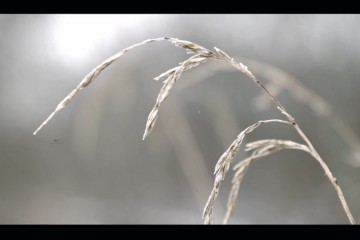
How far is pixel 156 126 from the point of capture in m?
4.09

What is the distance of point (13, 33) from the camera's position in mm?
4594

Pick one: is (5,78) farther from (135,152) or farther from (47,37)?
(135,152)

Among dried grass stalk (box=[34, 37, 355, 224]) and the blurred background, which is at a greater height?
dried grass stalk (box=[34, 37, 355, 224])

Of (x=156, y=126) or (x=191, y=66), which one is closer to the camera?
(x=191, y=66)

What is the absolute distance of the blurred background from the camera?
3678 mm

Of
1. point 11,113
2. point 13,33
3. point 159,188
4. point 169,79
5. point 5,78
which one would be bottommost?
point 159,188

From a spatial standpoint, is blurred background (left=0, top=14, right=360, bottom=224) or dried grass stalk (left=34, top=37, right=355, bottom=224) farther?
blurred background (left=0, top=14, right=360, bottom=224)

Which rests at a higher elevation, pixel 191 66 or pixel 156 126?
pixel 191 66

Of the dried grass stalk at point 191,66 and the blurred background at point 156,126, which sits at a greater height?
the dried grass stalk at point 191,66

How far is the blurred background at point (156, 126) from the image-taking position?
3678 mm

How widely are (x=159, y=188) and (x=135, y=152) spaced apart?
503 millimetres

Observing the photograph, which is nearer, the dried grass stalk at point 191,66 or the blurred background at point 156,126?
the dried grass stalk at point 191,66

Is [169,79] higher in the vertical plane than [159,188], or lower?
higher

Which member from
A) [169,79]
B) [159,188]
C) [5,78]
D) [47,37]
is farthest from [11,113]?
[169,79]
